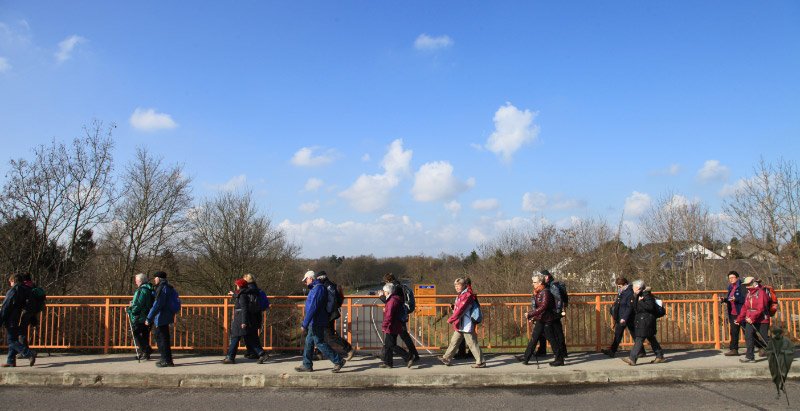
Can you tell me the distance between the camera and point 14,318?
27.2 feet

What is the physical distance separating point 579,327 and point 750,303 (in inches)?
109

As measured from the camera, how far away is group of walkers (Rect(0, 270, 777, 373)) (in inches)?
318

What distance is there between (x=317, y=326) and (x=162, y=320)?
2.58 metres

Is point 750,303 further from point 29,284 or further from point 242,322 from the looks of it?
point 29,284

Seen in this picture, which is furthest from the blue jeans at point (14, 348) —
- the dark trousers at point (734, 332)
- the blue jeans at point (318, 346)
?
the dark trousers at point (734, 332)

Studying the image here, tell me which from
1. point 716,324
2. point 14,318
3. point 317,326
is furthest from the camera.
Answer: point 716,324

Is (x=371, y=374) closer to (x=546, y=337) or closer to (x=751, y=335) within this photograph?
(x=546, y=337)

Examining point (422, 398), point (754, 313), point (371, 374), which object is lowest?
point (422, 398)

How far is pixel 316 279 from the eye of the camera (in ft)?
26.9

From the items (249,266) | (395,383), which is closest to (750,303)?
(395,383)

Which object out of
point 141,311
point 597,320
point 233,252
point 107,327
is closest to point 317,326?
point 141,311

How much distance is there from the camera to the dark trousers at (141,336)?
8661mm

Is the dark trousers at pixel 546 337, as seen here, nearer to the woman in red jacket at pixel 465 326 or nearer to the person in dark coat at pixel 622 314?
the woman in red jacket at pixel 465 326

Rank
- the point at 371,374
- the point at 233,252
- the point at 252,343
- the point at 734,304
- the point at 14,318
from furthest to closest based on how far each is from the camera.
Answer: the point at 233,252
the point at 734,304
the point at 252,343
the point at 14,318
the point at 371,374
